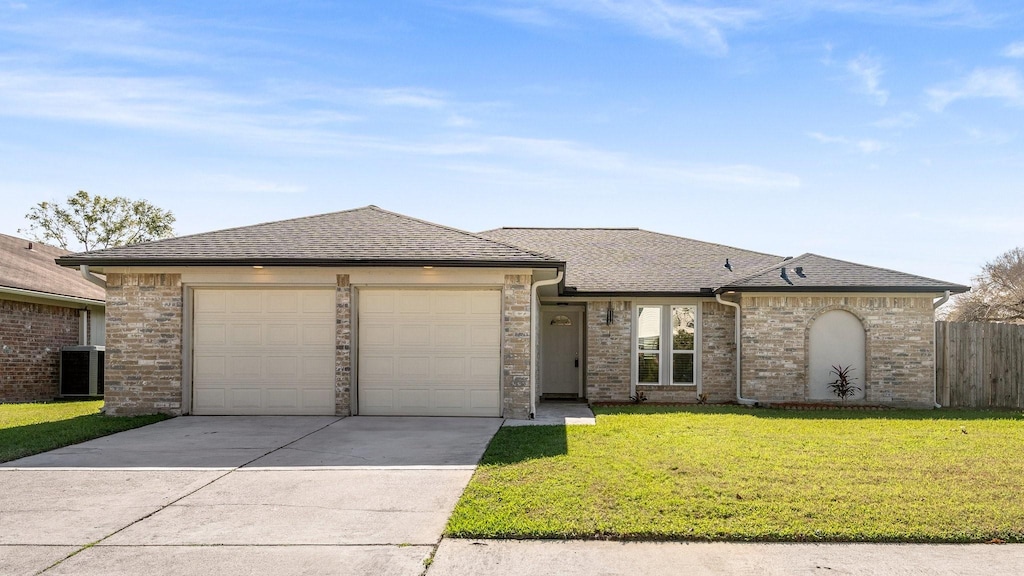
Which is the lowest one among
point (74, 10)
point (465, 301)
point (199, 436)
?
point (199, 436)

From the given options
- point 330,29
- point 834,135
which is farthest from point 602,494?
point 834,135

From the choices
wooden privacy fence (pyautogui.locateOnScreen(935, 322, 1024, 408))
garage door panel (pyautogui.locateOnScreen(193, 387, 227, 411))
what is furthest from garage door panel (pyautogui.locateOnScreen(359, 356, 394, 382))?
wooden privacy fence (pyautogui.locateOnScreen(935, 322, 1024, 408))

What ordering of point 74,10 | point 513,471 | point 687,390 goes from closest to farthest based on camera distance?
point 513,471, point 74,10, point 687,390

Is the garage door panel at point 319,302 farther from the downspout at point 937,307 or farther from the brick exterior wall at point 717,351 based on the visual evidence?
the downspout at point 937,307

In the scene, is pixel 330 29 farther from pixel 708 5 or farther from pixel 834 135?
pixel 834 135

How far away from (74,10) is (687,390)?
13763mm

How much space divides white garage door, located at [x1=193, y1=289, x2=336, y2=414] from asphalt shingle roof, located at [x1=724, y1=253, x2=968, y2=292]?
333 inches

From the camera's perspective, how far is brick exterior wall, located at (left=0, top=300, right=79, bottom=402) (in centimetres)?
1627

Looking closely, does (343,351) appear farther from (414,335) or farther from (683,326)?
(683,326)

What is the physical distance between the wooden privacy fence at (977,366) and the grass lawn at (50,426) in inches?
627

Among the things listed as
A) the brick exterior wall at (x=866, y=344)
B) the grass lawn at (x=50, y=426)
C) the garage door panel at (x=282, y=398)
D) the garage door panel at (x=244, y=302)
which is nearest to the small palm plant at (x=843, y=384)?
the brick exterior wall at (x=866, y=344)

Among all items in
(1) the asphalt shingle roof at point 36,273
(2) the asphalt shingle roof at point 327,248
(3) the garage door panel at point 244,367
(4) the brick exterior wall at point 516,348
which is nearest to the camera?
(2) the asphalt shingle roof at point 327,248

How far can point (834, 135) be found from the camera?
14805 millimetres

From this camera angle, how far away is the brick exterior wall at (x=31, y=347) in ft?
53.4
